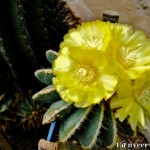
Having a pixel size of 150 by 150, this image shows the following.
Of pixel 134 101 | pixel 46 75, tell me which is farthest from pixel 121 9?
pixel 134 101

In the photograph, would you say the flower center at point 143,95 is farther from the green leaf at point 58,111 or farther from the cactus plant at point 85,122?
the green leaf at point 58,111

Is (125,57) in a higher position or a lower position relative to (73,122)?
higher

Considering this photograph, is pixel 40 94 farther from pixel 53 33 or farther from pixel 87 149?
pixel 53 33

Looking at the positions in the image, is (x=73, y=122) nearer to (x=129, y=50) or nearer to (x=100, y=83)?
(x=100, y=83)

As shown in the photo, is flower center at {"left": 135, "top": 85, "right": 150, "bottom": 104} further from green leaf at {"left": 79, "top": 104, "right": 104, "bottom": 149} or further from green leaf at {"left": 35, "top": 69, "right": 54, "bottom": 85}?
green leaf at {"left": 35, "top": 69, "right": 54, "bottom": 85}

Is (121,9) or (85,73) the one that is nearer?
(85,73)

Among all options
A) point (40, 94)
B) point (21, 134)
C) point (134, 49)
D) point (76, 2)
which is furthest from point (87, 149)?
point (76, 2)

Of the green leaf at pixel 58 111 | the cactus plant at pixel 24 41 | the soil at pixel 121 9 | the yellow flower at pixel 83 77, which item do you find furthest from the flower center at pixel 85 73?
the soil at pixel 121 9

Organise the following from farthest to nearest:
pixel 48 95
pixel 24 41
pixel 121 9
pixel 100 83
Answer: pixel 121 9 < pixel 24 41 < pixel 48 95 < pixel 100 83
